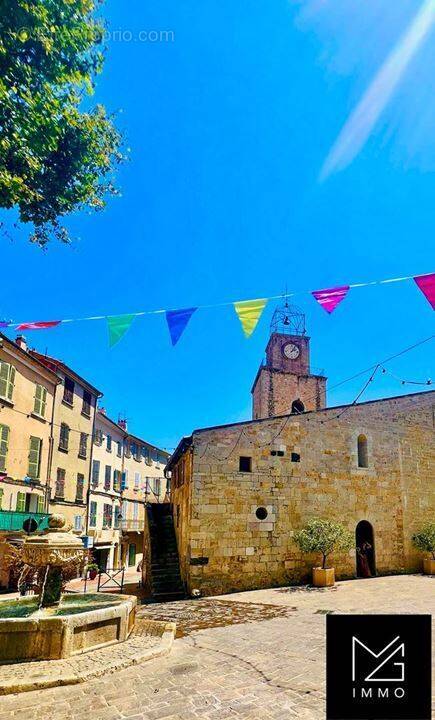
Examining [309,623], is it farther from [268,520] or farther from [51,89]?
[51,89]

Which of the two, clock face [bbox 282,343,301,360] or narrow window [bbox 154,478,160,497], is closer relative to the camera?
clock face [bbox 282,343,301,360]

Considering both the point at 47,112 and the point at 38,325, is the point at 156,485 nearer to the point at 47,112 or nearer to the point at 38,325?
the point at 38,325

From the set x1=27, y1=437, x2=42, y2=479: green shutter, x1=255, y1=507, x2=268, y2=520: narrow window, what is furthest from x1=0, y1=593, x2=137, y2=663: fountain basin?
x1=27, y1=437, x2=42, y2=479: green shutter

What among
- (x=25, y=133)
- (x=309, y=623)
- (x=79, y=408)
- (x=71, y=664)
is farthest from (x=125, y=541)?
(x=25, y=133)

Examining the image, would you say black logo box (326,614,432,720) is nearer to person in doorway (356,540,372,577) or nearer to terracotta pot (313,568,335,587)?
terracotta pot (313,568,335,587)

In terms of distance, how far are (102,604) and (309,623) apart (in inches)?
159

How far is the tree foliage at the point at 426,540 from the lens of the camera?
15.6m

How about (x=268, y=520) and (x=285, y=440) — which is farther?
(x=285, y=440)

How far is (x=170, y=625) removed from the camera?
309 inches

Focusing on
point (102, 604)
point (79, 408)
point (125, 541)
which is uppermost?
point (79, 408)

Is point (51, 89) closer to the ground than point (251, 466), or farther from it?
farther from it

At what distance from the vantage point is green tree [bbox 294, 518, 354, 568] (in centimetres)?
1345

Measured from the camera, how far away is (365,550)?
15.7 meters

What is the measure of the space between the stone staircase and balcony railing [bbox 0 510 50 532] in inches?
183
